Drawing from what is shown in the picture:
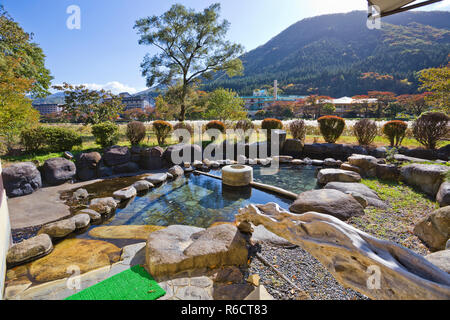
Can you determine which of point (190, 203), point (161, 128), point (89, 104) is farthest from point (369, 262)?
point (89, 104)

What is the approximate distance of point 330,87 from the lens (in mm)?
57438

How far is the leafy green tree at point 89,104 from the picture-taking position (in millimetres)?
15008

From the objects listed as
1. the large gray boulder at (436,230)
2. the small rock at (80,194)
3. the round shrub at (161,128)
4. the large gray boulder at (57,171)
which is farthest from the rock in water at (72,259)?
the round shrub at (161,128)

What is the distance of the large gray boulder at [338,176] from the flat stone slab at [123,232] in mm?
5461

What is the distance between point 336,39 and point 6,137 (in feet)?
421

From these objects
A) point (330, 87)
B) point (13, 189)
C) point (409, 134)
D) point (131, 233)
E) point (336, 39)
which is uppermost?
point (336, 39)

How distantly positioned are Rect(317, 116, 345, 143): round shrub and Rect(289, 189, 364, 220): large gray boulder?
825cm

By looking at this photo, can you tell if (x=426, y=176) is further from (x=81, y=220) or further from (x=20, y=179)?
(x=20, y=179)

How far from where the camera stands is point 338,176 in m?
6.36

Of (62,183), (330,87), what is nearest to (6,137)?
(62,183)

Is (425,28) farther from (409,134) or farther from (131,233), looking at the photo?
(131,233)

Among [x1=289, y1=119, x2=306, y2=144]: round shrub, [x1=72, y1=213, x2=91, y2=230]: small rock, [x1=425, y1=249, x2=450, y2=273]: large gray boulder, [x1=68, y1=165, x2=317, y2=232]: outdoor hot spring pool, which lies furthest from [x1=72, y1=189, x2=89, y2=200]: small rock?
[x1=289, y1=119, x2=306, y2=144]: round shrub

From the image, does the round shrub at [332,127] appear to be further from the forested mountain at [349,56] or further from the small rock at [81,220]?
the forested mountain at [349,56]

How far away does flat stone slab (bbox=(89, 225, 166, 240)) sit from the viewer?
141 inches
